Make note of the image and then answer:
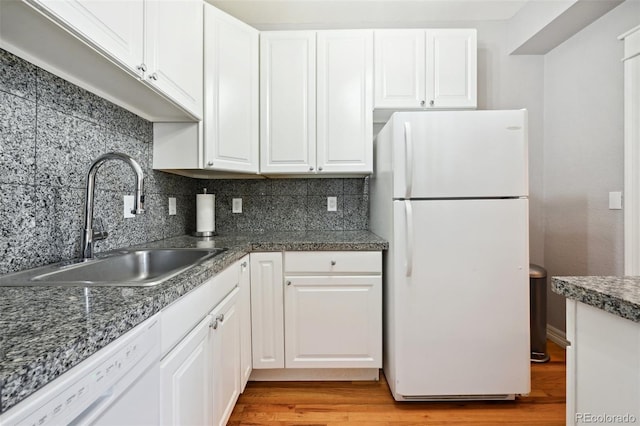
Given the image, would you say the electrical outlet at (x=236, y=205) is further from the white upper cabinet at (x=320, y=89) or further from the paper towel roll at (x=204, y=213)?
the white upper cabinet at (x=320, y=89)


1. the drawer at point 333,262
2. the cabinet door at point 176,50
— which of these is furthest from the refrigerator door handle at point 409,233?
the cabinet door at point 176,50

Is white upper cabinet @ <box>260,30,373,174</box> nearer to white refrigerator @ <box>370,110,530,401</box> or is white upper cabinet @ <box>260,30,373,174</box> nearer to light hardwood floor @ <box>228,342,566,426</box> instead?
white refrigerator @ <box>370,110,530,401</box>

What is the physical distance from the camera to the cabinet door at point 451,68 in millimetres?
2016

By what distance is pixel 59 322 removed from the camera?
559 mm

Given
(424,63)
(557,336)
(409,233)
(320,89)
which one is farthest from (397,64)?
(557,336)

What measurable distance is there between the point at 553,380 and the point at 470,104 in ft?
5.92

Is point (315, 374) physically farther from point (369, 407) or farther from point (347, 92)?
point (347, 92)

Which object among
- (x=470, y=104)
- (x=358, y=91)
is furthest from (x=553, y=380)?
(x=358, y=91)

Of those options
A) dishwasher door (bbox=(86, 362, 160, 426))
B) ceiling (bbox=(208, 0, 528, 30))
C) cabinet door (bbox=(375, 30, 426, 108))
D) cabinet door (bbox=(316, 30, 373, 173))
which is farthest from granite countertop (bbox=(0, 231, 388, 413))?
ceiling (bbox=(208, 0, 528, 30))

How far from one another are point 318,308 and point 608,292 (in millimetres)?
1327

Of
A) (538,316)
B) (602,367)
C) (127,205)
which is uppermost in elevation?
(127,205)

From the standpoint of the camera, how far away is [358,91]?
2014 millimetres

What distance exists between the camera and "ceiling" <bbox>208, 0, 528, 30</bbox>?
2.17 meters

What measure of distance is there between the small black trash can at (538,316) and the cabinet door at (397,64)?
4.94ft
